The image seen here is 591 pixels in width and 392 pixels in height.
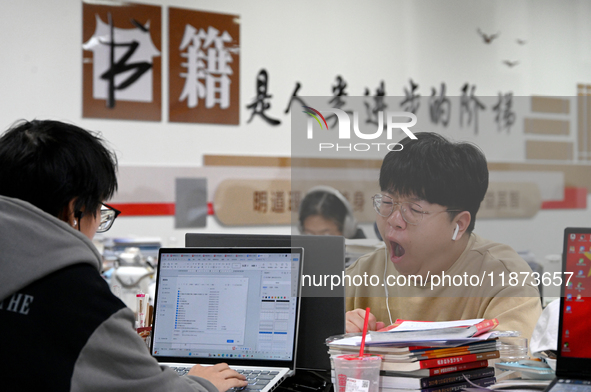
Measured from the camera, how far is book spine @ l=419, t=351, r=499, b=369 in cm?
108

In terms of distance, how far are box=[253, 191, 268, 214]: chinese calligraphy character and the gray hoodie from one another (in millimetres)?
2814

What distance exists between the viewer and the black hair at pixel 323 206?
277 centimetres

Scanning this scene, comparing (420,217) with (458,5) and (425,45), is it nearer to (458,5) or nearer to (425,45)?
(425,45)

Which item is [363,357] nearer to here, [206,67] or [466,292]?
[466,292]

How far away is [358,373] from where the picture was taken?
1.08m

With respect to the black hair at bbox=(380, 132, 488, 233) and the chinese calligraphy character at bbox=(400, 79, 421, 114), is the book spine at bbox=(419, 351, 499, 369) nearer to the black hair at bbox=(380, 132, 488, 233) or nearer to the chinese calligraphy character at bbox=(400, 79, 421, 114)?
the black hair at bbox=(380, 132, 488, 233)

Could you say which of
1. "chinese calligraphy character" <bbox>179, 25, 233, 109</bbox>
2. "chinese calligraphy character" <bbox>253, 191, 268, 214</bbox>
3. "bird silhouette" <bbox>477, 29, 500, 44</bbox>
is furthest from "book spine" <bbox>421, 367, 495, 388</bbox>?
"bird silhouette" <bbox>477, 29, 500, 44</bbox>

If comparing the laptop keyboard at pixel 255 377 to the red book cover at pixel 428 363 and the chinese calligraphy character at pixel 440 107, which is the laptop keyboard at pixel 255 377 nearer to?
the red book cover at pixel 428 363

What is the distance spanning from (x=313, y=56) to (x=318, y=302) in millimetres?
2793

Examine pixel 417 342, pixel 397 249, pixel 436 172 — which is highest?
pixel 436 172

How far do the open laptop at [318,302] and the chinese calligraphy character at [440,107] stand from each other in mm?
3000

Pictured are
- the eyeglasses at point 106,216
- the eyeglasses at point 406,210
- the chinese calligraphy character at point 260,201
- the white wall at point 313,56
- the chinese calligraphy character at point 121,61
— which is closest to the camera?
the eyeglasses at point 106,216

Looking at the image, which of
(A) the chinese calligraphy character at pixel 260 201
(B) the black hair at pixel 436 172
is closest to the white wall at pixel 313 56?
(A) the chinese calligraphy character at pixel 260 201

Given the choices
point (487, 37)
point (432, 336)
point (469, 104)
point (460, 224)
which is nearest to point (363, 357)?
point (432, 336)
